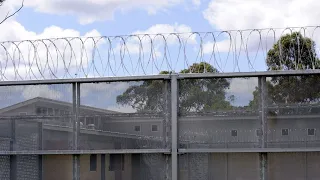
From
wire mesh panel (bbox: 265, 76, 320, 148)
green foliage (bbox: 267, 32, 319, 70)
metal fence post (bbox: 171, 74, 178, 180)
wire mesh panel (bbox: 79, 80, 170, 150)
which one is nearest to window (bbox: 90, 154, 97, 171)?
wire mesh panel (bbox: 79, 80, 170, 150)

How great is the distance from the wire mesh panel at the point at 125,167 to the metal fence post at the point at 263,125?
1.35m

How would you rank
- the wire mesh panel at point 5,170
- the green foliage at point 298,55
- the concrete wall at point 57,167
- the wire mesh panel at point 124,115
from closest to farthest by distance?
the green foliage at point 298,55
the wire mesh panel at point 124,115
the concrete wall at point 57,167
the wire mesh panel at point 5,170

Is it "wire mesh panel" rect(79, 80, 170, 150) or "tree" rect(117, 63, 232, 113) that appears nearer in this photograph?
"tree" rect(117, 63, 232, 113)

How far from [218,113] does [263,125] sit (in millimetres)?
664

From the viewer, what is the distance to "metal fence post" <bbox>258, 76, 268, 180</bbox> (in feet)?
28.7

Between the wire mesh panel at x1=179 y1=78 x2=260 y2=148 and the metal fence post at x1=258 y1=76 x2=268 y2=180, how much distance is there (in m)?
0.07

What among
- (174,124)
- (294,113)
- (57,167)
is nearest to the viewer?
(294,113)

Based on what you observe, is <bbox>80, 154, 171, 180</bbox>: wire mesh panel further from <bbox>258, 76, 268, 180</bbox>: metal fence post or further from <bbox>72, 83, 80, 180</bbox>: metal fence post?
<bbox>258, 76, 268, 180</bbox>: metal fence post

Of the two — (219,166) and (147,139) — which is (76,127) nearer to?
(147,139)

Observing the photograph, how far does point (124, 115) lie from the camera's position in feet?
30.1

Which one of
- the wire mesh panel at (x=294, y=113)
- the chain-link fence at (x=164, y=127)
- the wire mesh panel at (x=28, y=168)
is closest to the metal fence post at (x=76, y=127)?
the chain-link fence at (x=164, y=127)

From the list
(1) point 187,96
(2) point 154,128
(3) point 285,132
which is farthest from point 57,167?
(3) point 285,132

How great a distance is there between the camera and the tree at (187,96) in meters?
8.95

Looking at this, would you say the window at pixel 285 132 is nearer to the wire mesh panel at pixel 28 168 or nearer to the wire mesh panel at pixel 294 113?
the wire mesh panel at pixel 294 113
